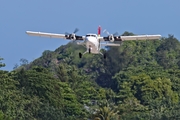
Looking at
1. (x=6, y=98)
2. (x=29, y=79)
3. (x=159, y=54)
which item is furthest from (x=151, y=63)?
(x=6, y=98)

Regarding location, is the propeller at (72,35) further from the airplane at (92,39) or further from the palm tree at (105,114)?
the palm tree at (105,114)

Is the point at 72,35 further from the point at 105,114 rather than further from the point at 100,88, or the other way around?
the point at 100,88

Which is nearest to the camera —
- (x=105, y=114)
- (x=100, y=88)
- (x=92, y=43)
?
(x=92, y=43)

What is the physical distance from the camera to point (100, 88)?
468 feet

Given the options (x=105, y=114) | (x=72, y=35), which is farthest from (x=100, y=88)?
(x=72, y=35)

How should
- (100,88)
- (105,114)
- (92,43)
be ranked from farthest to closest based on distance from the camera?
(100,88), (105,114), (92,43)

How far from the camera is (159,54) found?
576 ft

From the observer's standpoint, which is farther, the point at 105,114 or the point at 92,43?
the point at 105,114

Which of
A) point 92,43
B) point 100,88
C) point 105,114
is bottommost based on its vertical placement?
point 105,114

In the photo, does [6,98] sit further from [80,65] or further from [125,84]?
[80,65]

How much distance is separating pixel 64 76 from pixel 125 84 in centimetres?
984

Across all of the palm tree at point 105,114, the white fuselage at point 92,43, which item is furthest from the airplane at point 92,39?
the palm tree at point 105,114

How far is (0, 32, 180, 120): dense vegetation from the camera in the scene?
363ft

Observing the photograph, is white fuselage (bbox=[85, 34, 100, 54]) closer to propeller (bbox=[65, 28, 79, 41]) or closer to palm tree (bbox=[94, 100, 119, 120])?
propeller (bbox=[65, 28, 79, 41])
